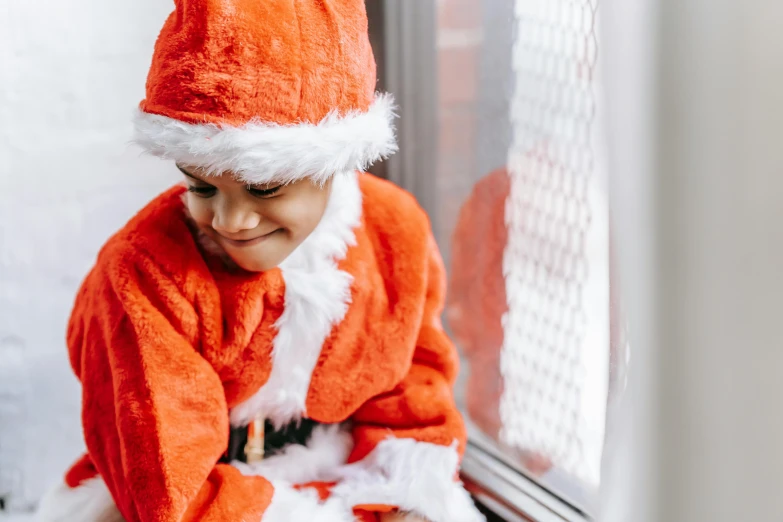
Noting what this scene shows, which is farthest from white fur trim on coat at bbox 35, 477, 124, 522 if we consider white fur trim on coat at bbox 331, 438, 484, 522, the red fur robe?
white fur trim on coat at bbox 331, 438, 484, 522

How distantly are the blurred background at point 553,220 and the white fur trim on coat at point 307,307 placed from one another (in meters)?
0.25

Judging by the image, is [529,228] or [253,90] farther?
[529,228]

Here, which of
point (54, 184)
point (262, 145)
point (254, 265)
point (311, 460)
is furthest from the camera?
point (54, 184)

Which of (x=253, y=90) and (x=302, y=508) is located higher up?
(x=253, y=90)

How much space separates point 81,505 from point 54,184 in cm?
43

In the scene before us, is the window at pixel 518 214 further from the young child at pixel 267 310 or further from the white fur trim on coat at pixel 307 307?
the white fur trim on coat at pixel 307 307

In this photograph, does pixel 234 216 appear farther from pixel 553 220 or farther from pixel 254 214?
pixel 553 220

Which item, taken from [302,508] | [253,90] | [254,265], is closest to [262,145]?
[253,90]

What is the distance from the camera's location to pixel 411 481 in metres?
0.92

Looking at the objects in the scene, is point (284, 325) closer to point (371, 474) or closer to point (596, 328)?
point (371, 474)

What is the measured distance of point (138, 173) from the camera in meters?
1.17

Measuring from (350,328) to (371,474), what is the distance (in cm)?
16

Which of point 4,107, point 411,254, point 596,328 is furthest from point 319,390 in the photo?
point 4,107

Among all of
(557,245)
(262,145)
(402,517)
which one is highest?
(262,145)
